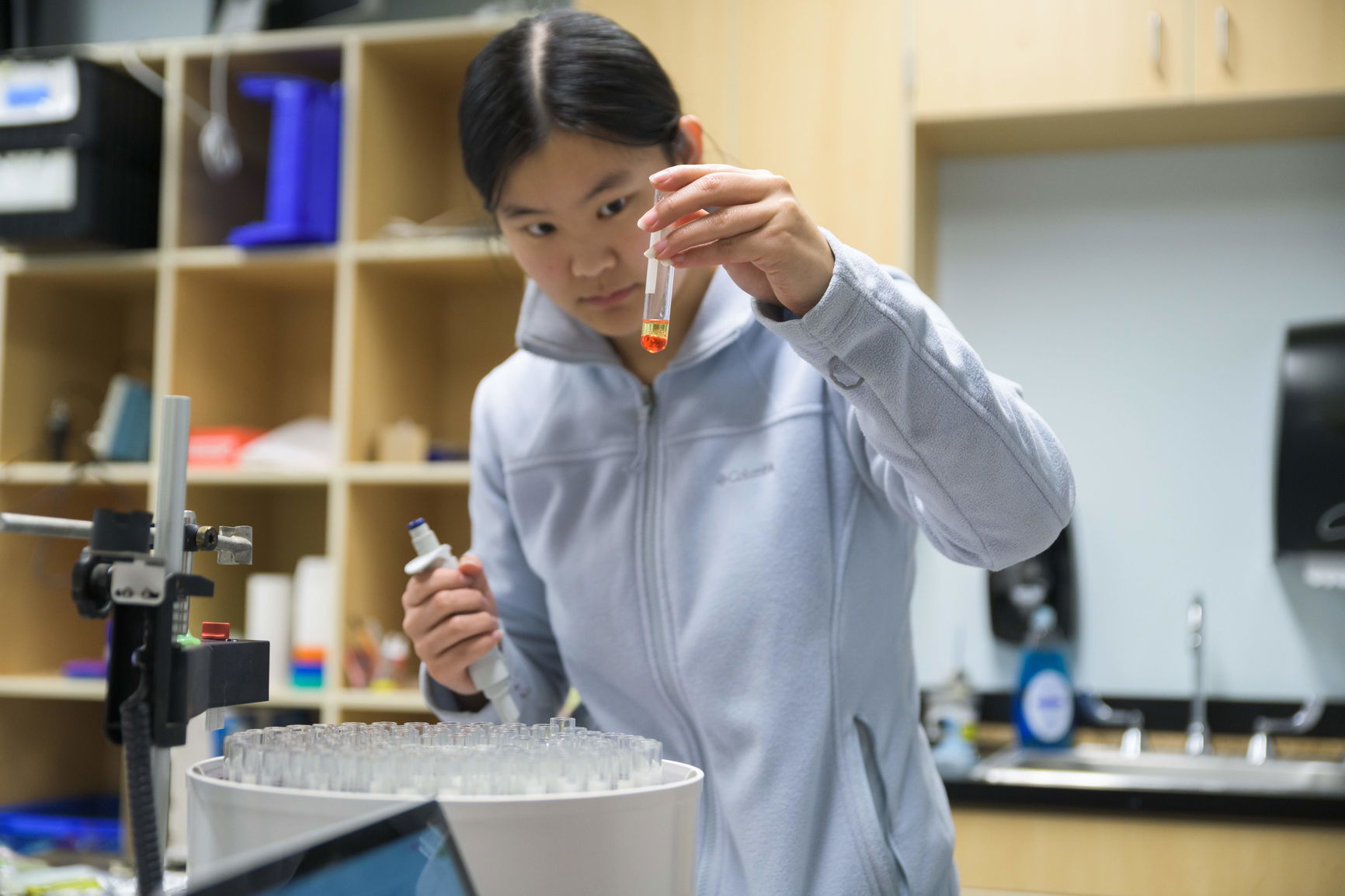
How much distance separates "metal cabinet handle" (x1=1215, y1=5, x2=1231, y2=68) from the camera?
2.16 m

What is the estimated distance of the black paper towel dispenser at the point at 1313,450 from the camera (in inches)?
86.6

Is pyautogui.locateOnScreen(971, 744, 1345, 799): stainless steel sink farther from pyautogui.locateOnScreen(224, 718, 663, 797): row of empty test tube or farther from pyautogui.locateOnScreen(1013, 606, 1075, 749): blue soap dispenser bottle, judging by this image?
pyautogui.locateOnScreen(224, 718, 663, 797): row of empty test tube

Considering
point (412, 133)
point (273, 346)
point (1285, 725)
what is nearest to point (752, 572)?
Result: point (1285, 725)

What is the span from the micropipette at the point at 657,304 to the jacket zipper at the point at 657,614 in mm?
270

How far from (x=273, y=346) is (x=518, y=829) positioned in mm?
2481

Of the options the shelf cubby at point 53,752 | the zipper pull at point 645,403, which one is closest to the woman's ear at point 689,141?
the zipper pull at point 645,403

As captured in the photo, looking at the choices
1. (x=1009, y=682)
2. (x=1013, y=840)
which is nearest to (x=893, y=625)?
(x=1013, y=840)

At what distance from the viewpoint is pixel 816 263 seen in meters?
0.77

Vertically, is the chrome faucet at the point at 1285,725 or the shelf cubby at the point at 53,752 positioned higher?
the chrome faucet at the point at 1285,725

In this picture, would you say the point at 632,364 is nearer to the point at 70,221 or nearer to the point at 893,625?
the point at 893,625

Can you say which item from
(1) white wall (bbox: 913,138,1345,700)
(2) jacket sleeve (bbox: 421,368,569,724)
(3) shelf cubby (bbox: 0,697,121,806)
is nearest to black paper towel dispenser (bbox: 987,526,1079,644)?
(1) white wall (bbox: 913,138,1345,700)

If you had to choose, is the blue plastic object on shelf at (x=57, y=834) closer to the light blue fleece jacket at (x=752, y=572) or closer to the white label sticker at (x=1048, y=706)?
the light blue fleece jacket at (x=752, y=572)

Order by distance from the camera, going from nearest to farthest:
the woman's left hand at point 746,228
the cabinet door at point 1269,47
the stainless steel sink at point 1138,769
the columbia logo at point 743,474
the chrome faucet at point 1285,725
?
the woman's left hand at point 746,228
the columbia logo at point 743,474
the stainless steel sink at point 1138,769
the cabinet door at point 1269,47
the chrome faucet at point 1285,725

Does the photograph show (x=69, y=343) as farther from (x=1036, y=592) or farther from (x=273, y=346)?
(x=1036, y=592)
